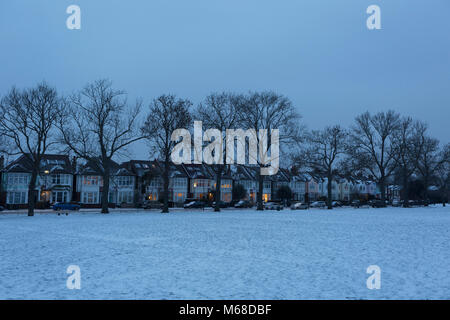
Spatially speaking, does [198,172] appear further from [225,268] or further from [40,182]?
[225,268]

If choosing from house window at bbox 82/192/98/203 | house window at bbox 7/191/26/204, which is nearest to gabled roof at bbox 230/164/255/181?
house window at bbox 82/192/98/203

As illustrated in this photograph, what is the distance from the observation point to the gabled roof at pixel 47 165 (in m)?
68.6

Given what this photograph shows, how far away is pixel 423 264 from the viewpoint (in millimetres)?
11492

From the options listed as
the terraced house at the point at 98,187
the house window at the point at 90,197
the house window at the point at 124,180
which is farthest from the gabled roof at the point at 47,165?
the house window at the point at 124,180

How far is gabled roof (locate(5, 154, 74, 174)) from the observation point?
225ft

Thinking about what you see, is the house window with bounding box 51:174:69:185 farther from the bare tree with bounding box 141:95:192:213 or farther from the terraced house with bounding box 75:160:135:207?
the bare tree with bounding box 141:95:192:213

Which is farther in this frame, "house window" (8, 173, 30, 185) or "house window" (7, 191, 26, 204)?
"house window" (8, 173, 30, 185)

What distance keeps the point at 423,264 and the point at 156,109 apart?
132 ft

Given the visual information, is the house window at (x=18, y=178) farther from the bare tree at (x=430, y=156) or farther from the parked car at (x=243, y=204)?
the bare tree at (x=430, y=156)

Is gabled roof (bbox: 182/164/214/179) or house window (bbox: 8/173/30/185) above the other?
gabled roof (bbox: 182/164/214/179)

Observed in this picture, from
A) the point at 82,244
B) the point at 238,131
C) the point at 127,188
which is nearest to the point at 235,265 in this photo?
the point at 82,244

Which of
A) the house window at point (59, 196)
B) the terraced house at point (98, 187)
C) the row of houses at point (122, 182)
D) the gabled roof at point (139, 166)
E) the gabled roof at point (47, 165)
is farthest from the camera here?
the gabled roof at point (139, 166)
